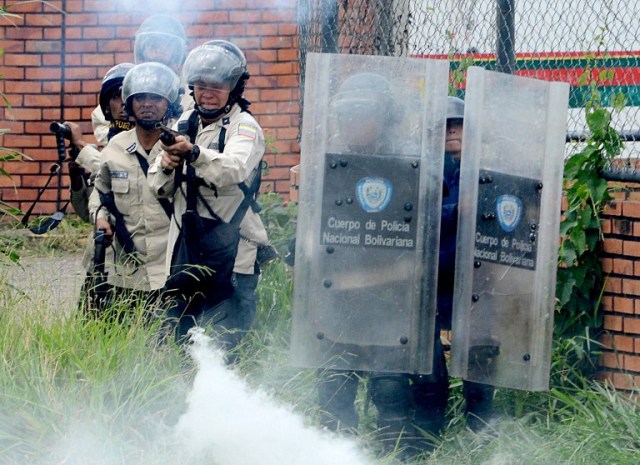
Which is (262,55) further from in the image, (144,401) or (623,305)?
(144,401)

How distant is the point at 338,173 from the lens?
4441mm

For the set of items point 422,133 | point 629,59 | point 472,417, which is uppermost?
point 629,59

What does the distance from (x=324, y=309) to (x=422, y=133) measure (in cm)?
80

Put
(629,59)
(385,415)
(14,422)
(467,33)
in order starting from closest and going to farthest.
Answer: (14,422)
(385,415)
(629,59)
(467,33)

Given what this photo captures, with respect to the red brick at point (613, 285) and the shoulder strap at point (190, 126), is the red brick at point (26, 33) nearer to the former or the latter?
the shoulder strap at point (190, 126)

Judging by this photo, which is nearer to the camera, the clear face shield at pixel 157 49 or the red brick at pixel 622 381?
the red brick at pixel 622 381

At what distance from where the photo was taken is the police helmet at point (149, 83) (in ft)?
17.2

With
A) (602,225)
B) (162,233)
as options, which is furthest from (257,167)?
(602,225)

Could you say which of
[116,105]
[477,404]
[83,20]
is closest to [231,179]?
[116,105]

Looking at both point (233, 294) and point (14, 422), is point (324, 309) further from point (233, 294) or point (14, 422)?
point (14, 422)

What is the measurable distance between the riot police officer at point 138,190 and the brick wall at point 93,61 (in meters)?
2.59

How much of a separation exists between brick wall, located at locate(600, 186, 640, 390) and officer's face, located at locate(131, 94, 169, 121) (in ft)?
7.06

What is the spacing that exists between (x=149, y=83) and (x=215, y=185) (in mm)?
696

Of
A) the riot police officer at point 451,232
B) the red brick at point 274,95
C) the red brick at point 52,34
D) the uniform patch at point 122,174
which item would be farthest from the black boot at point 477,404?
the red brick at point 52,34
